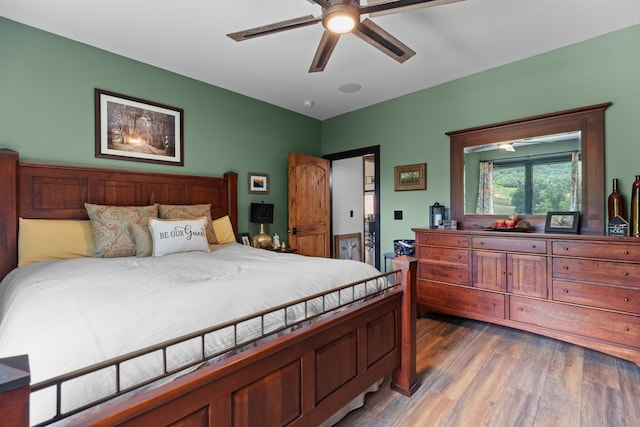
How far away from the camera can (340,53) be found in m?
2.95

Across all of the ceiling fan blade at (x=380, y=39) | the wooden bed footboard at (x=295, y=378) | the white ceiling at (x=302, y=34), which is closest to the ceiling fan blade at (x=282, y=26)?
the ceiling fan blade at (x=380, y=39)

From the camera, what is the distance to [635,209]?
2.45 m

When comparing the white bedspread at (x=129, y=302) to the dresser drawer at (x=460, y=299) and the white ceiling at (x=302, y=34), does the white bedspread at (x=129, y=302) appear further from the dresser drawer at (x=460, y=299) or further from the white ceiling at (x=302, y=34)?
the white ceiling at (x=302, y=34)

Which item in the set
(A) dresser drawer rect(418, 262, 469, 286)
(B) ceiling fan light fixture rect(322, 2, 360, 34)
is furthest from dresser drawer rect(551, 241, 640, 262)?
(B) ceiling fan light fixture rect(322, 2, 360, 34)

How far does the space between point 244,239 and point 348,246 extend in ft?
7.96

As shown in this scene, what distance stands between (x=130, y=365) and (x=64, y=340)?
0.71 feet

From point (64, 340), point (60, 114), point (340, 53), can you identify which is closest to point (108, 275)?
point (64, 340)

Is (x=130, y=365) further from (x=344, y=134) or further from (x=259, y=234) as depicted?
(x=344, y=134)

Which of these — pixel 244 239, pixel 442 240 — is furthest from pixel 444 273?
pixel 244 239

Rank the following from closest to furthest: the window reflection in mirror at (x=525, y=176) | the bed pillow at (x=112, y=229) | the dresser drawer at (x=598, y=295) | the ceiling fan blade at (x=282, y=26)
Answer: the ceiling fan blade at (x=282, y=26) < the dresser drawer at (x=598, y=295) < the bed pillow at (x=112, y=229) < the window reflection in mirror at (x=525, y=176)

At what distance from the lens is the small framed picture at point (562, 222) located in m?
2.71

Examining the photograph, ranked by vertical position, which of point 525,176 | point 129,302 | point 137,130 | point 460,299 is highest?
point 137,130

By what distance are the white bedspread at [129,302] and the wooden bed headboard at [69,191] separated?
2.22 ft

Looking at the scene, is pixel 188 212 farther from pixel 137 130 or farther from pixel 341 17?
pixel 341 17
